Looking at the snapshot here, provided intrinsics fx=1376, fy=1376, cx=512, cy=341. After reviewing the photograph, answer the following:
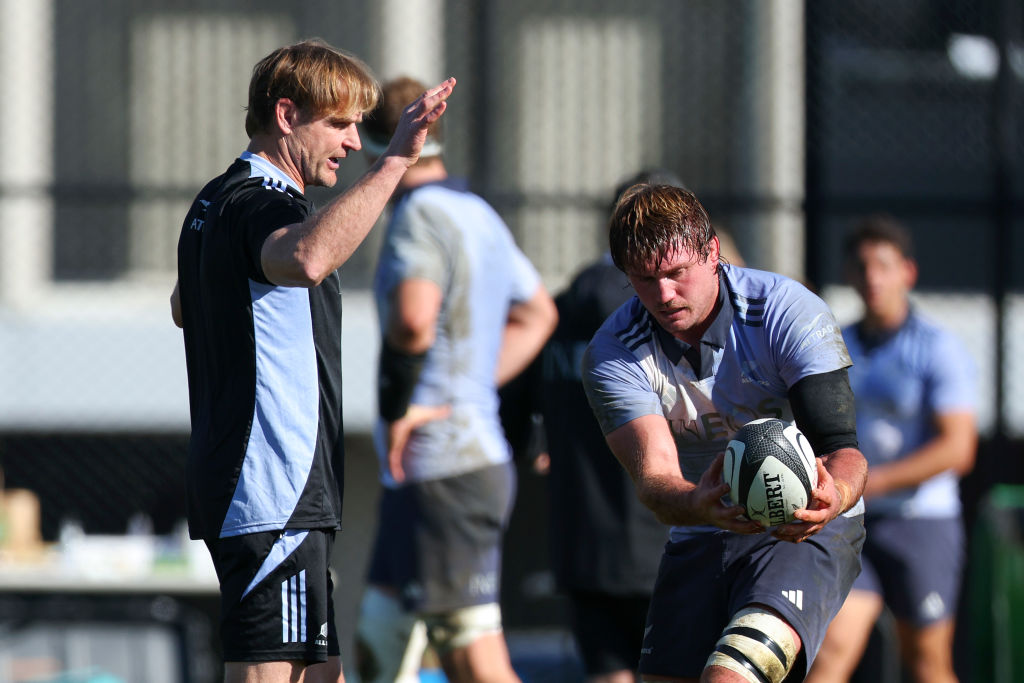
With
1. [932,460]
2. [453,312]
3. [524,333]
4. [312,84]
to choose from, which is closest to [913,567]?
[932,460]

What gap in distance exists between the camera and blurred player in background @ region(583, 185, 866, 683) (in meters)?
3.23

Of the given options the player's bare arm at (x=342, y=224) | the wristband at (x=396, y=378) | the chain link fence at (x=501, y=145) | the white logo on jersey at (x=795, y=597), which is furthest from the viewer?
the chain link fence at (x=501, y=145)

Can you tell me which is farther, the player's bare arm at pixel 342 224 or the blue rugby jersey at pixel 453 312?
Answer: the blue rugby jersey at pixel 453 312

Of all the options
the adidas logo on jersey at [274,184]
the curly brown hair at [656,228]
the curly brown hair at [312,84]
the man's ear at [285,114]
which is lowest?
the curly brown hair at [656,228]

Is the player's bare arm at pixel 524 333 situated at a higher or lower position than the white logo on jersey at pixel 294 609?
higher

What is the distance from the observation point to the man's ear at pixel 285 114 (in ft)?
11.0

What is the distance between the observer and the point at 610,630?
4930mm

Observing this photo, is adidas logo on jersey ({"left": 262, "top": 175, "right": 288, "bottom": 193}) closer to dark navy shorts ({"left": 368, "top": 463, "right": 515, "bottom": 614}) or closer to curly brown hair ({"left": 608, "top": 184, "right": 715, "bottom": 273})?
curly brown hair ({"left": 608, "top": 184, "right": 715, "bottom": 273})

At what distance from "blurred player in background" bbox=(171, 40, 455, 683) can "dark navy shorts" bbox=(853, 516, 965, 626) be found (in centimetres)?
349

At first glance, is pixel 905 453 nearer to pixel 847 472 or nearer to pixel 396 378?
pixel 396 378

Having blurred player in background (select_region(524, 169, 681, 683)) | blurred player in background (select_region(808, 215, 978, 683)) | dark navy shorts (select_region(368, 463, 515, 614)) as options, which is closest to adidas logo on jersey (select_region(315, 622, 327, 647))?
dark navy shorts (select_region(368, 463, 515, 614))

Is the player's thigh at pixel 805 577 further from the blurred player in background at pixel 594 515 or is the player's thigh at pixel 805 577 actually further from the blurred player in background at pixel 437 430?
the blurred player in background at pixel 437 430

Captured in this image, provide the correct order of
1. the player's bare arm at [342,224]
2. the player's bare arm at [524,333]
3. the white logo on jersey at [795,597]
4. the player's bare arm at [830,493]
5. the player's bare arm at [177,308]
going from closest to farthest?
the player's bare arm at [342,224], the player's bare arm at [830,493], the white logo on jersey at [795,597], the player's bare arm at [177,308], the player's bare arm at [524,333]

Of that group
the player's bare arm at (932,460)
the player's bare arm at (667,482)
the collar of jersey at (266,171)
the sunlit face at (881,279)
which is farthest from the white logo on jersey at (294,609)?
the sunlit face at (881,279)
